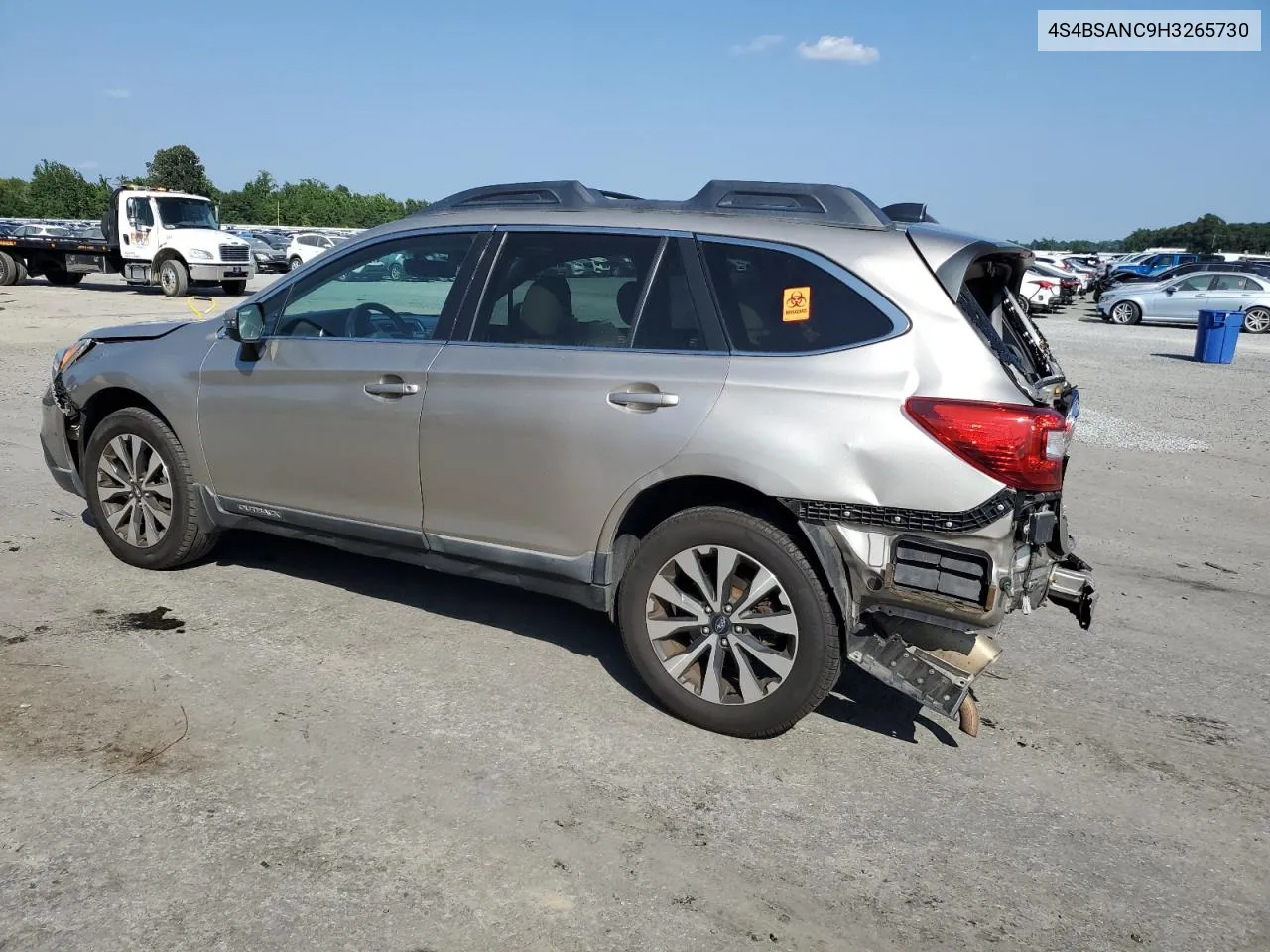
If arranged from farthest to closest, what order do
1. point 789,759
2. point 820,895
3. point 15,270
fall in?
point 15,270, point 789,759, point 820,895

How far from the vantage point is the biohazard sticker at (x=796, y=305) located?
3885 millimetres

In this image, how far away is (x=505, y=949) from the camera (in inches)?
109

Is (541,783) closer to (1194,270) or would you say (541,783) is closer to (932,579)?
(932,579)

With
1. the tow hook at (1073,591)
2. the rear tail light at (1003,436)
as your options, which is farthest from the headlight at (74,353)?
the tow hook at (1073,591)

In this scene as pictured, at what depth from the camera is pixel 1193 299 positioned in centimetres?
2906

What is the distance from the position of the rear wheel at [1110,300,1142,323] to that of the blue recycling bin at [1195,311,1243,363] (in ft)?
35.6

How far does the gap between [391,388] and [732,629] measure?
5.73 ft

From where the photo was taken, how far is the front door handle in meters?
4.52

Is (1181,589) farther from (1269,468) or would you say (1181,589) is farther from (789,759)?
(1269,468)

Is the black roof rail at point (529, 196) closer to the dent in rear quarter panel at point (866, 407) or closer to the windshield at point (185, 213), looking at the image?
the dent in rear quarter panel at point (866, 407)

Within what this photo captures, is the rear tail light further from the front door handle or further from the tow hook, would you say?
the front door handle

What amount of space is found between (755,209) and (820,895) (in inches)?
96.3

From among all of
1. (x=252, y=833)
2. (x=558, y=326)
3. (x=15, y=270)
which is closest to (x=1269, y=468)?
(x=558, y=326)

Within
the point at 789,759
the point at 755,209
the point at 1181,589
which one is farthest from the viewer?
the point at 1181,589
